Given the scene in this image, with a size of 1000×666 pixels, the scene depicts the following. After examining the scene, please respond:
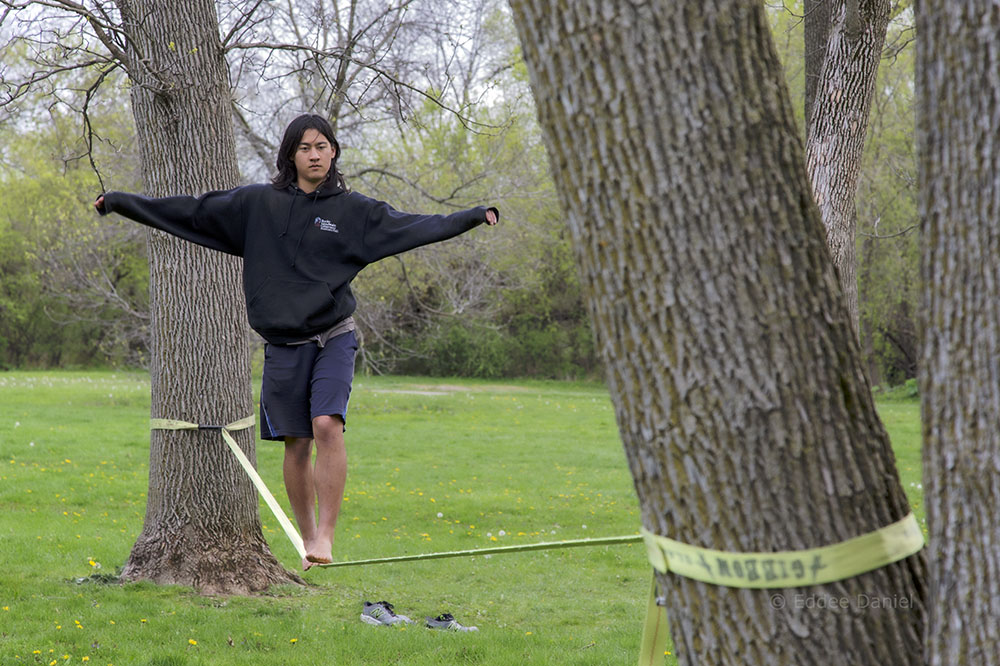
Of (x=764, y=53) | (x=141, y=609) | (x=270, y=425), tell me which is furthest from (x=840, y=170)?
(x=141, y=609)

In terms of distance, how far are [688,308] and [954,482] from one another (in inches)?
22.6

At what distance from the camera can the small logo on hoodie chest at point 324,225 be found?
14.2 feet

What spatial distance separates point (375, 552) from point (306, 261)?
463 centimetres

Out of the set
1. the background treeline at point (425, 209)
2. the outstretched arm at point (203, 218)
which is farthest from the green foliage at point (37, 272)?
the outstretched arm at point (203, 218)

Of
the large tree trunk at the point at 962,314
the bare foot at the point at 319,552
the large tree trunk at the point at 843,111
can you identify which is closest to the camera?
the large tree trunk at the point at 962,314

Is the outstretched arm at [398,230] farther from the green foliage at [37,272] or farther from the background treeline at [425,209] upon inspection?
the green foliage at [37,272]

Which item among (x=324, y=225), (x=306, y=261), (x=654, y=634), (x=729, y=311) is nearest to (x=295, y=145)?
(x=324, y=225)

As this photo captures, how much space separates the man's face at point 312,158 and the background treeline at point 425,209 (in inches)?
81.8

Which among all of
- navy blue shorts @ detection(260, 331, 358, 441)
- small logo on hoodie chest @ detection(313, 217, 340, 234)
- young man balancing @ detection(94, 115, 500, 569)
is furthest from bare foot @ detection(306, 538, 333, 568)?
small logo on hoodie chest @ detection(313, 217, 340, 234)

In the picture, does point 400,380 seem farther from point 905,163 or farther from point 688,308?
point 688,308

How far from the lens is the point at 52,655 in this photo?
15.8 feet

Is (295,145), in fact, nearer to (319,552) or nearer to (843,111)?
(319,552)

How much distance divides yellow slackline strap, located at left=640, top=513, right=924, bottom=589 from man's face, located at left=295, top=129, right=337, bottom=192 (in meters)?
3.04

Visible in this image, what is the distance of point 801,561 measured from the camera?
176cm
